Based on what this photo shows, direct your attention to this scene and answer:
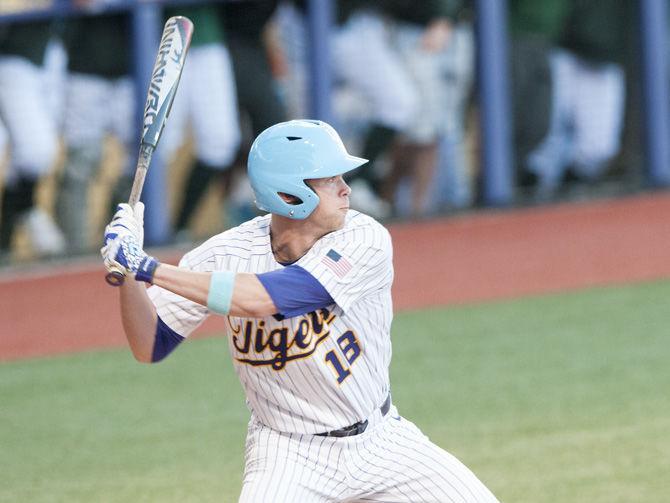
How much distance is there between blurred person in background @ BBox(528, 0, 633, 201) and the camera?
1095 centimetres

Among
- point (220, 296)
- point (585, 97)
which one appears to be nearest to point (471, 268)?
point (585, 97)

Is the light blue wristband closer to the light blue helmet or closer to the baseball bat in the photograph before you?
the light blue helmet

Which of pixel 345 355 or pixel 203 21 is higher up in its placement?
pixel 203 21

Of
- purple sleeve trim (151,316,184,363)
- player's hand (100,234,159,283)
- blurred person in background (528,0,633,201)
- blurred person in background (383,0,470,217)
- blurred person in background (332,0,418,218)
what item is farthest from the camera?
blurred person in background (528,0,633,201)

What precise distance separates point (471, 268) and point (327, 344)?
5390mm

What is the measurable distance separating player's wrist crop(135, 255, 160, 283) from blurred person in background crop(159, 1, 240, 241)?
6.13m

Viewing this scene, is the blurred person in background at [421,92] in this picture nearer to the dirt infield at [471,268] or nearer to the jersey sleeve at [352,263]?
the dirt infield at [471,268]

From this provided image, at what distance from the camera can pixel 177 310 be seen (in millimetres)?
4012

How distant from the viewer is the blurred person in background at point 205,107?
973 centimetres

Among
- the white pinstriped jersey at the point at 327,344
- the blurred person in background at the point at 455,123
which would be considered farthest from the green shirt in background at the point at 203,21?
the white pinstriped jersey at the point at 327,344

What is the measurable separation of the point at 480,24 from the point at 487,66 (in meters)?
0.32

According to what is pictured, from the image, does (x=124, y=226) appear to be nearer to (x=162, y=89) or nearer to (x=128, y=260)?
(x=128, y=260)

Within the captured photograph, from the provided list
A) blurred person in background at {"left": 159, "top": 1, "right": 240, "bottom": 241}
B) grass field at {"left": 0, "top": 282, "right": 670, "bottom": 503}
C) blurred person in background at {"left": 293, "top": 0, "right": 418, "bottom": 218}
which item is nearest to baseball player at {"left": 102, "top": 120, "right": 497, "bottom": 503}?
grass field at {"left": 0, "top": 282, "right": 670, "bottom": 503}

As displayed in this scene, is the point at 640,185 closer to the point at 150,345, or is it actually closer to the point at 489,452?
the point at 489,452
